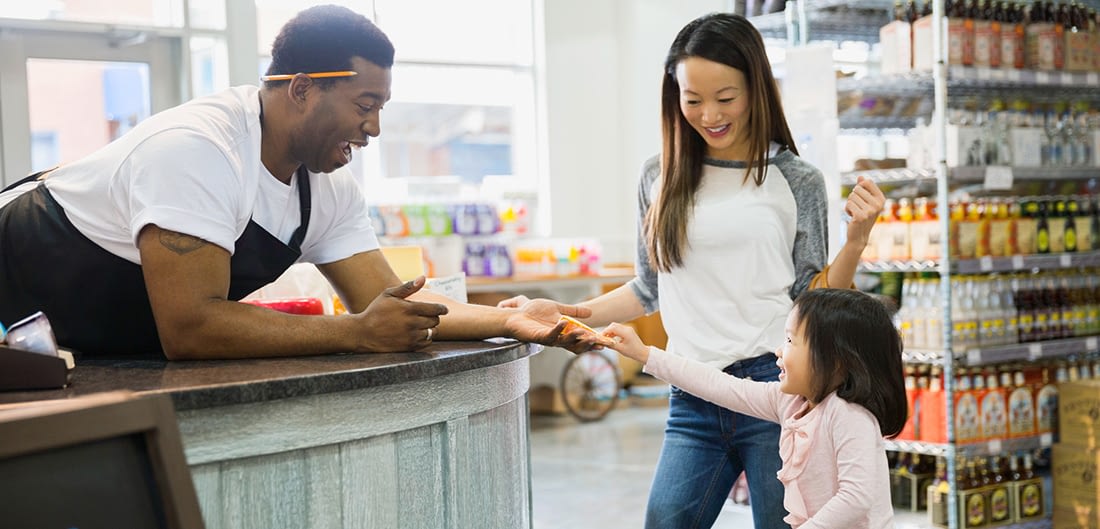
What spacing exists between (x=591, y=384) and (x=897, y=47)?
419 centimetres

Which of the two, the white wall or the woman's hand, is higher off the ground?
the white wall

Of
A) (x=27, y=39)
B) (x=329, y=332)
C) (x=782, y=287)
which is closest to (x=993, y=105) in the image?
(x=782, y=287)

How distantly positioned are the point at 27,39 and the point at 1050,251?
5.63m

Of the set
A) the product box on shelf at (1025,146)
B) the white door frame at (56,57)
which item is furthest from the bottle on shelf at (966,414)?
the white door frame at (56,57)

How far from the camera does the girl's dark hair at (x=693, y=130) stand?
2404mm

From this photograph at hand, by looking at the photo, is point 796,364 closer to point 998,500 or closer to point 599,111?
point 998,500

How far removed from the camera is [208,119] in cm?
199

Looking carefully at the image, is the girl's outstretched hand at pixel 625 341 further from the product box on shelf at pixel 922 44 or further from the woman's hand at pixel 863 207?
the product box on shelf at pixel 922 44

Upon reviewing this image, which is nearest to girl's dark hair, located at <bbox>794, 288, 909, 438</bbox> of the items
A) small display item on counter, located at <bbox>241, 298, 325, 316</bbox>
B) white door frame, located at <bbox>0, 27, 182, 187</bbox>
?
small display item on counter, located at <bbox>241, 298, 325, 316</bbox>

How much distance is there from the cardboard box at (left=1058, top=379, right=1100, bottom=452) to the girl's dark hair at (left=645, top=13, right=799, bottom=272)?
116 inches

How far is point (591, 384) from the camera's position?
8.59 metres

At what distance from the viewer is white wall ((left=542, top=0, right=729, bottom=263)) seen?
10.2 meters

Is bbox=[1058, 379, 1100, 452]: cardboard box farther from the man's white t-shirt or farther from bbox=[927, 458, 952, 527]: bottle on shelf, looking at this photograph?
the man's white t-shirt

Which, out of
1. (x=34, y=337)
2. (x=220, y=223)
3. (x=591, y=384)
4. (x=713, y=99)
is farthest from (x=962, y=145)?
(x=591, y=384)
